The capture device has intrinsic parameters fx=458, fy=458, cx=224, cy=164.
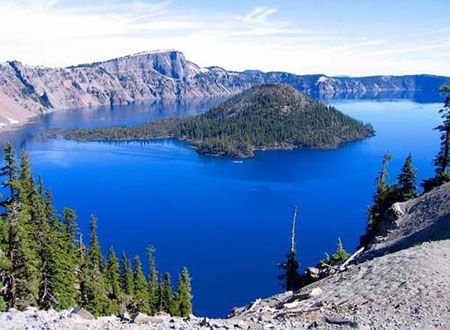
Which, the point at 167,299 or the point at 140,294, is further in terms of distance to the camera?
the point at 140,294

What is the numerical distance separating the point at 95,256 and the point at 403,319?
181 ft

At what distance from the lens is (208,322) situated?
19719 mm

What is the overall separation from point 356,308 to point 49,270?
33106 millimetres

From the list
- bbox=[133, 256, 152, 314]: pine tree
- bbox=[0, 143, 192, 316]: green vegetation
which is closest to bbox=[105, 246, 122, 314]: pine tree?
bbox=[0, 143, 192, 316]: green vegetation

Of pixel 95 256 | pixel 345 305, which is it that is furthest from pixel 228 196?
pixel 345 305

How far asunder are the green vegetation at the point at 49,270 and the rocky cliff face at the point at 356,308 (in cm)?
1303

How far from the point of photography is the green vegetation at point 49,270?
3622cm

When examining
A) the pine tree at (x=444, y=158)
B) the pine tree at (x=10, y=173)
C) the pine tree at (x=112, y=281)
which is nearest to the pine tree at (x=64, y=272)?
the pine tree at (x=10, y=173)

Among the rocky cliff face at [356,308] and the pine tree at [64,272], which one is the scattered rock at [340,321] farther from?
the pine tree at [64,272]

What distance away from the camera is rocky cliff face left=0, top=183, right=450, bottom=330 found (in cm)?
1922

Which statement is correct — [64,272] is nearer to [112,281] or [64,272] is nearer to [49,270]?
[49,270]

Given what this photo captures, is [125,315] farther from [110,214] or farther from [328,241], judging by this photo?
[110,214]

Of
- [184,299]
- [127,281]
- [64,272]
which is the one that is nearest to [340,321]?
[64,272]

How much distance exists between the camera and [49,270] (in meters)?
44.9
